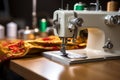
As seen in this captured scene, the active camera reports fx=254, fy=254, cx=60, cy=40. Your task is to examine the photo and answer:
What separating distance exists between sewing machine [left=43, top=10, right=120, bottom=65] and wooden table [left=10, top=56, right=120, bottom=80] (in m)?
0.04

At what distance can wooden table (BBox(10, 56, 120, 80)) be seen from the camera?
99cm

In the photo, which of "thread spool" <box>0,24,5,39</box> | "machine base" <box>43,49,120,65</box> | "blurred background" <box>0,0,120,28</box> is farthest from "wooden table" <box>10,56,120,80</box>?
"blurred background" <box>0,0,120,28</box>

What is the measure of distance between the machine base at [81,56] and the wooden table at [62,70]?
2 centimetres

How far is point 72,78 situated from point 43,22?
68.4 inches

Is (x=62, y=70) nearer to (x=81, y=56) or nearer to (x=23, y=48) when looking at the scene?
(x=81, y=56)

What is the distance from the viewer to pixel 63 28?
3.95ft

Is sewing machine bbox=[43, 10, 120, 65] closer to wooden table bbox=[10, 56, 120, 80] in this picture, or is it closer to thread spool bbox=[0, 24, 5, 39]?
wooden table bbox=[10, 56, 120, 80]

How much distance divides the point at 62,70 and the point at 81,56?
0.67 ft

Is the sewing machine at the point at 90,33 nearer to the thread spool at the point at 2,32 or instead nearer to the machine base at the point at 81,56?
the machine base at the point at 81,56

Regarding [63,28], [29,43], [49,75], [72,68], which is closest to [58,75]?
[49,75]

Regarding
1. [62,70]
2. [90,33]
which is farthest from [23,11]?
[62,70]

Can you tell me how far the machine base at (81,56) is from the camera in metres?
1.19

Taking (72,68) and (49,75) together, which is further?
(72,68)

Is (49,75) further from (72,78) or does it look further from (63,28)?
(63,28)
